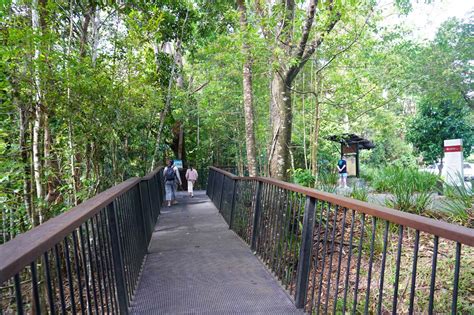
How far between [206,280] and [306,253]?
124cm

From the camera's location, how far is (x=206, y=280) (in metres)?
3.54

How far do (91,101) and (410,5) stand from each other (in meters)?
7.32

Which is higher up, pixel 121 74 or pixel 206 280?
pixel 121 74

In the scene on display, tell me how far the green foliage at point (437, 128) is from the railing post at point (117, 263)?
20727 millimetres

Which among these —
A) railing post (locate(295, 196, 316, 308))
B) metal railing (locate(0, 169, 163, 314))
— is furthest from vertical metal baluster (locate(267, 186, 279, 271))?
metal railing (locate(0, 169, 163, 314))

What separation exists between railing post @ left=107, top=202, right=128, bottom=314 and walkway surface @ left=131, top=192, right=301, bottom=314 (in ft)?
0.73

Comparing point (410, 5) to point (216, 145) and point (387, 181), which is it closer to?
point (387, 181)

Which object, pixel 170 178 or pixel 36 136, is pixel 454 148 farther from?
pixel 36 136

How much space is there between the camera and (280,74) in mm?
6270

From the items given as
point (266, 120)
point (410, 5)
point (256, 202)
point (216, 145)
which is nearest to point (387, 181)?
point (410, 5)

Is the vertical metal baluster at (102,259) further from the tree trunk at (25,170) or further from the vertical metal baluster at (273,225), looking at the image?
the tree trunk at (25,170)

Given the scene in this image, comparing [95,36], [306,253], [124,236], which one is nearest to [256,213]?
[306,253]

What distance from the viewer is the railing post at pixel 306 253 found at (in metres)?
2.80

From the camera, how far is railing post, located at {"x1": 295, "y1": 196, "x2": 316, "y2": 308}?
Result: 2.80 metres
